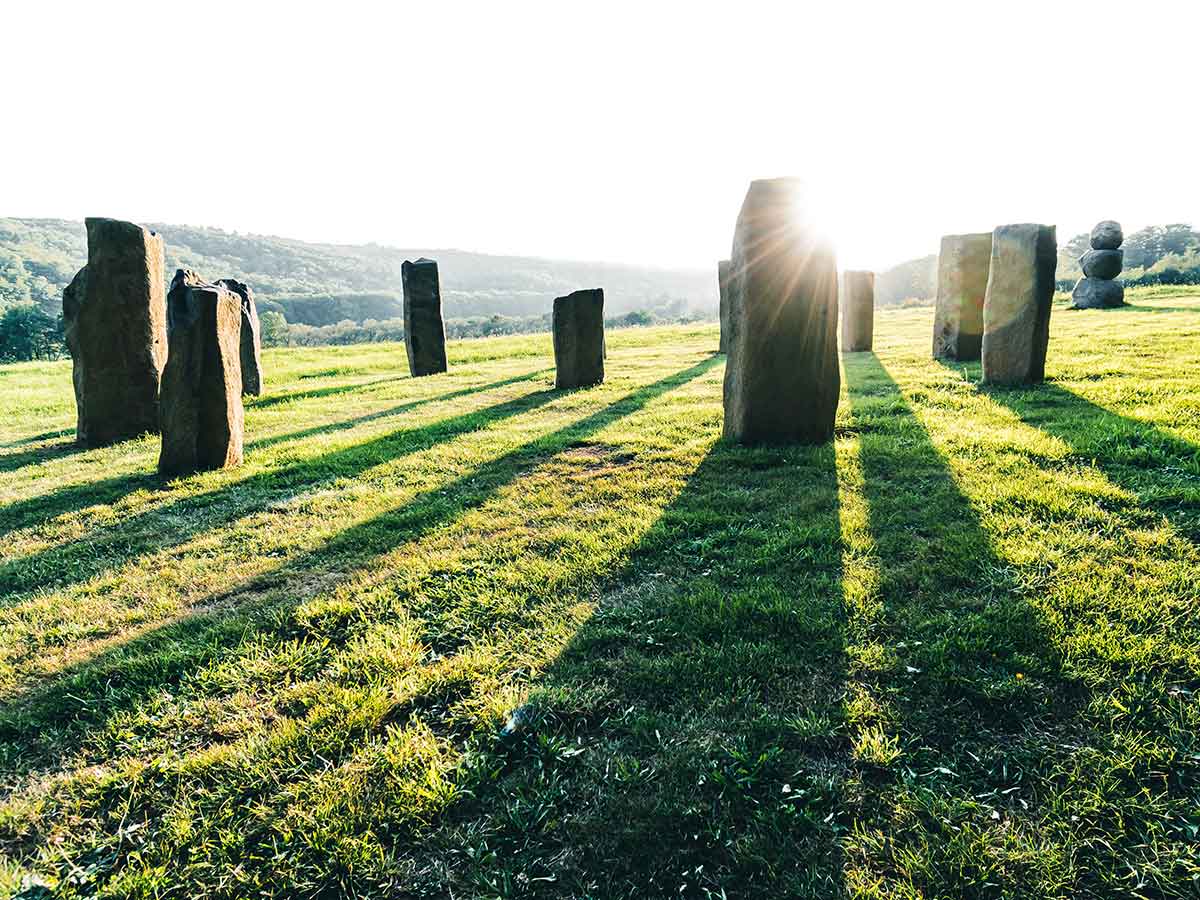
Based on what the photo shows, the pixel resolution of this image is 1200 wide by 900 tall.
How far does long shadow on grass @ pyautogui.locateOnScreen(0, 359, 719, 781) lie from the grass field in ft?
0.07

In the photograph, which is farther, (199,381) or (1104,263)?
(1104,263)

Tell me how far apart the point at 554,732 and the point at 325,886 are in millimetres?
998

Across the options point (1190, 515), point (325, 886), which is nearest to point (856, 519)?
point (1190, 515)

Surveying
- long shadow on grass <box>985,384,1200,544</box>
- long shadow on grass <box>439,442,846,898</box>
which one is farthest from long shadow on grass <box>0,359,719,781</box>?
long shadow on grass <box>985,384,1200,544</box>

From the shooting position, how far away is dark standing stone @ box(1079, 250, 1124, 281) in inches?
811

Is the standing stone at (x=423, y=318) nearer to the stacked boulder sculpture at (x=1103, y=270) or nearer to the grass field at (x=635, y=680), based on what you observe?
the grass field at (x=635, y=680)

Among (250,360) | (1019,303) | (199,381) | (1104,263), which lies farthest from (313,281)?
(1019,303)

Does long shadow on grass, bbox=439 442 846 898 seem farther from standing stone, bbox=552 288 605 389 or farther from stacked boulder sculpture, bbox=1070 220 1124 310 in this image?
stacked boulder sculpture, bbox=1070 220 1124 310

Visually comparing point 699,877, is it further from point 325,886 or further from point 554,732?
point 325,886

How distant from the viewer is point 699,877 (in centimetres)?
214

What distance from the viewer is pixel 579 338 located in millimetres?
11875

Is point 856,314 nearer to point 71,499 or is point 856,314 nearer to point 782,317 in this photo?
point 782,317

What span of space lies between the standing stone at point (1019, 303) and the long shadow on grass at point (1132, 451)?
47.2 inches

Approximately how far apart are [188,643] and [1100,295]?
2562cm
